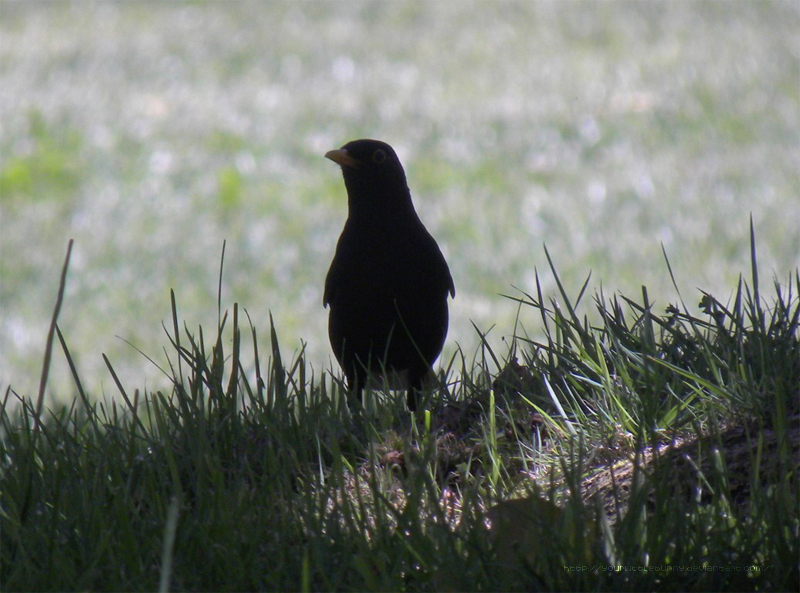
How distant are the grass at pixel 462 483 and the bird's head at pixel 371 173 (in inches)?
32.8

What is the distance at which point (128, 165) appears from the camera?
412 inches

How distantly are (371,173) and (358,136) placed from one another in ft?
22.4

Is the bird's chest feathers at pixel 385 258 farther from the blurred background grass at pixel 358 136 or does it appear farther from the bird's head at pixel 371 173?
the blurred background grass at pixel 358 136

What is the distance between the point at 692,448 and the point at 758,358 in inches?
16.2

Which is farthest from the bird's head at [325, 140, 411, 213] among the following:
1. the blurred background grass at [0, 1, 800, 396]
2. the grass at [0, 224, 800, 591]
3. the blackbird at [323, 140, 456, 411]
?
the blurred background grass at [0, 1, 800, 396]

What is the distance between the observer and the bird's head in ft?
12.2

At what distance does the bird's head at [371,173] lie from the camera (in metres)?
3.72

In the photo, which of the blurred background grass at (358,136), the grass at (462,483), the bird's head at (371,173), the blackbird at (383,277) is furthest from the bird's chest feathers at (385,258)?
the blurred background grass at (358,136)

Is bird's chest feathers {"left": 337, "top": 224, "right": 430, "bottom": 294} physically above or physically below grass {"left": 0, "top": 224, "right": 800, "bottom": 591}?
above

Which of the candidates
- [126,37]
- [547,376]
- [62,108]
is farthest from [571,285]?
[126,37]

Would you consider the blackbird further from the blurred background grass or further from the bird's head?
the blurred background grass

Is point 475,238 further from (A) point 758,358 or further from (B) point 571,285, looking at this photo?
(A) point 758,358

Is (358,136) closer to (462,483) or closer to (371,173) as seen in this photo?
(371,173)

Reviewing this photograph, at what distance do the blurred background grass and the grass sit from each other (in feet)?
9.13
